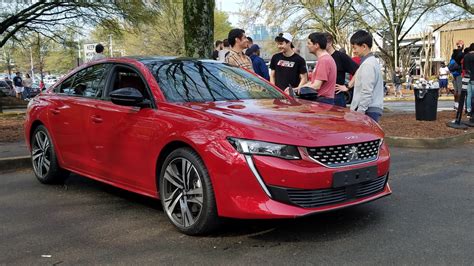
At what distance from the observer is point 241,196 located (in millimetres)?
3762

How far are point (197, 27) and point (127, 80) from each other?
456 cm

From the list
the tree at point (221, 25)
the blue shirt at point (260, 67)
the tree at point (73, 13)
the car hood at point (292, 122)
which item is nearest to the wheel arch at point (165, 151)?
the car hood at point (292, 122)

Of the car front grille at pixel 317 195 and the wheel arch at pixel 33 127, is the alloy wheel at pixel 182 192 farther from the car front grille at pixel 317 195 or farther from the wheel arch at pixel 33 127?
A: the wheel arch at pixel 33 127

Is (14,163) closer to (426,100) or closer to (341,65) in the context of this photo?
(341,65)

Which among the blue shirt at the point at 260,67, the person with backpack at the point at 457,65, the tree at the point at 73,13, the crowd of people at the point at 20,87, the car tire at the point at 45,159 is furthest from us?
the crowd of people at the point at 20,87

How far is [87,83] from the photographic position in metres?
5.66

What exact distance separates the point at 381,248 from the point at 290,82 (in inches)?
163

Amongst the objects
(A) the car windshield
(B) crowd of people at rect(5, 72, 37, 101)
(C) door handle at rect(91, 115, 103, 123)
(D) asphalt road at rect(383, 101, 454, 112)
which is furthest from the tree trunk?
Result: (B) crowd of people at rect(5, 72, 37, 101)

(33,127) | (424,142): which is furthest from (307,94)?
(424,142)

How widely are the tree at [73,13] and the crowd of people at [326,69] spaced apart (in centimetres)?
1188

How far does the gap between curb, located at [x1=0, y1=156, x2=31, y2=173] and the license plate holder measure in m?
5.10

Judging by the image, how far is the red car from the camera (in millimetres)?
3736

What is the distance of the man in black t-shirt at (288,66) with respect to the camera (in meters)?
7.43

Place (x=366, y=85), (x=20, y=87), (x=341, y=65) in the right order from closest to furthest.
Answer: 1. (x=366, y=85)
2. (x=341, y=65)
3. (x=20, y=87)
